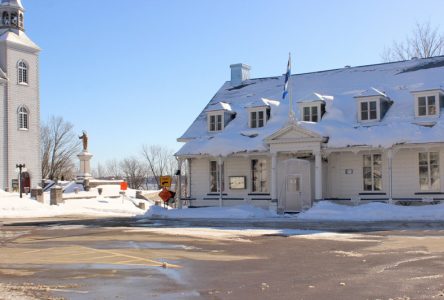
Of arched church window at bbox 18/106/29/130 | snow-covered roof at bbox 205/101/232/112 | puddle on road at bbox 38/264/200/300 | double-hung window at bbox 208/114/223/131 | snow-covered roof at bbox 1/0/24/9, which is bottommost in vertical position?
puddle on road at bbox 38/264/200/300

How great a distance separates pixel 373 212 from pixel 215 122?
1224 centimetres

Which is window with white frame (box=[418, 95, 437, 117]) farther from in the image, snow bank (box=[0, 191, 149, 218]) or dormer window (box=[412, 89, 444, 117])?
snow bank (box=[0, 191, 149, 218])

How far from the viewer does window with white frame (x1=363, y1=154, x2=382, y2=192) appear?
1136 inches

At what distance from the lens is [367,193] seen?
28922mm

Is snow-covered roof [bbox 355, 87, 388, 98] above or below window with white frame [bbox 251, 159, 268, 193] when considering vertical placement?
above

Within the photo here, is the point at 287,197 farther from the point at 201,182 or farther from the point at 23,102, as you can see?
the point at 23,102

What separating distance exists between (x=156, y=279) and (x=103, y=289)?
1177mm

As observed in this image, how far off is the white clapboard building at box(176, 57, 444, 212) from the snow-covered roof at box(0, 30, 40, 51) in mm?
25872

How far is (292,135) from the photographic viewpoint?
95.6ft

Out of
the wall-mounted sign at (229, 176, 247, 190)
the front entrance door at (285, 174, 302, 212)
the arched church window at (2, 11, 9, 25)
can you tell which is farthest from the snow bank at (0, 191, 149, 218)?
the arched church window at (2, 11, 9, 25)

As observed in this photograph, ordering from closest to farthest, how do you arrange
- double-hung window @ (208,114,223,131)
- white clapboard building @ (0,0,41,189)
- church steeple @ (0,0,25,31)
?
double-hung window @ (208,114,223,131)
white clapboard building @ (0,0,41,189)
church steeple @ (0,0,25,31)

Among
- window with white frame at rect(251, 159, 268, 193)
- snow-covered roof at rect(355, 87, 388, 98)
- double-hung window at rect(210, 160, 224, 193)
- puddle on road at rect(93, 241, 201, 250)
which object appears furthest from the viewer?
double-hung window at rect(210, 160, 224, 193)

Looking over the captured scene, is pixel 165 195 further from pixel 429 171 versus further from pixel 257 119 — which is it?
pixel 429 171

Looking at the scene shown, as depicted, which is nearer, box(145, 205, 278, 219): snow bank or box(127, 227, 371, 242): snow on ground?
box(127, 227, 371, 242): snow on ground
